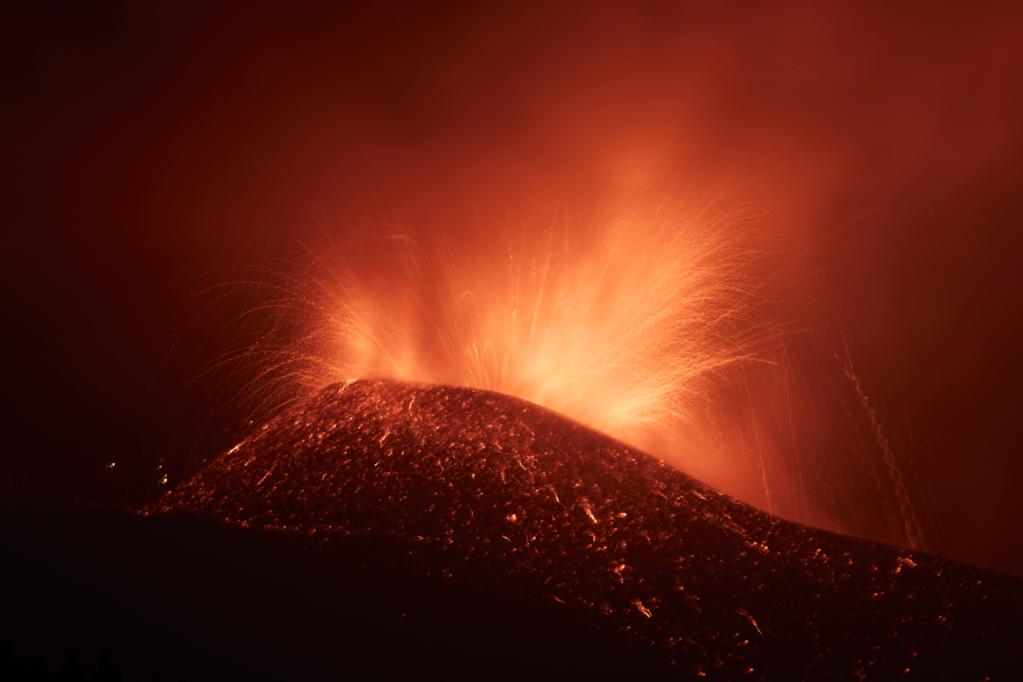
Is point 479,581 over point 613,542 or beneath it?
beneath

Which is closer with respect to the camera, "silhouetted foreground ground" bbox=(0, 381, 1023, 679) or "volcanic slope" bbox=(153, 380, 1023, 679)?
"silhouetted foreground ground" bbox=(0, 381, 1023, 679)

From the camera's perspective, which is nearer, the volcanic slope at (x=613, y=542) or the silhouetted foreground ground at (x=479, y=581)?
the silhouetted foreground ground at (x=479, y=581)

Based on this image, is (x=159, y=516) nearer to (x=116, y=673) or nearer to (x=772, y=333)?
(x=116, y=673)

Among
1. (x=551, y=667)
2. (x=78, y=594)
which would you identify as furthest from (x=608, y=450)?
(x=78, y=594)

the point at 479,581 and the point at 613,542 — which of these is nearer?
the point at 479,581
